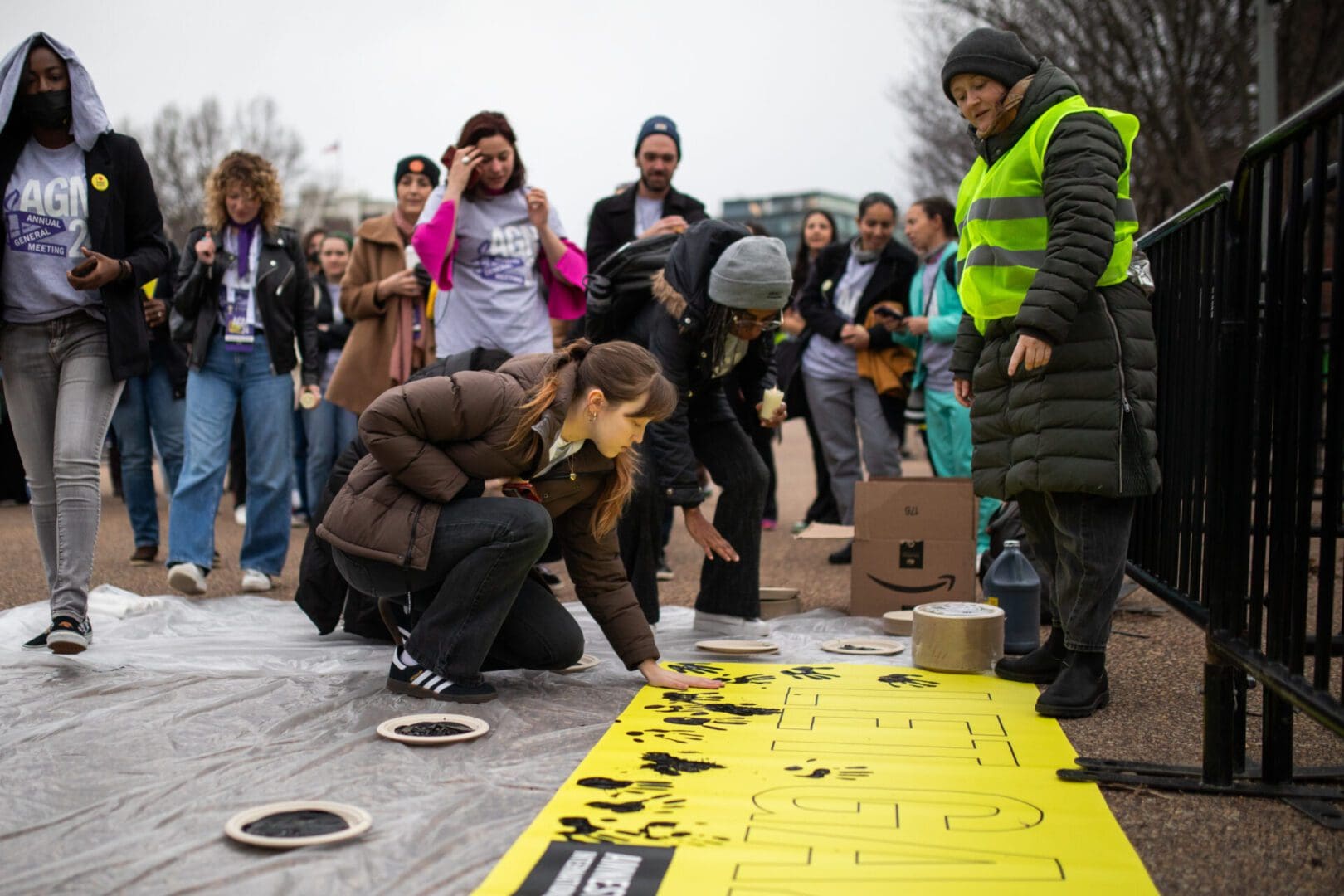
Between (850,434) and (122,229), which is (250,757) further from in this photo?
(850,434)

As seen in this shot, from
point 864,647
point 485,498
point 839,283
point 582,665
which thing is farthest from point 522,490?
point 839,283

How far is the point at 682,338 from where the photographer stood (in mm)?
4395

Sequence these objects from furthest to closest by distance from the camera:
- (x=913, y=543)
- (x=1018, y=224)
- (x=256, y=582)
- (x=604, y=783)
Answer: (x=256, y=582), (x=913, y=543), (x=1018, y=224), (x=604, y=783)

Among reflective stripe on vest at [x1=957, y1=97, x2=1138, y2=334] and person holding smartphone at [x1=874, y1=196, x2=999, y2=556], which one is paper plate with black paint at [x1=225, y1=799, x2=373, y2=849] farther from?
person holding smartphone at [x1=874, y1=196, x2=999, y2=556]

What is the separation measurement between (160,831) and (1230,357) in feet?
Result: 7.68

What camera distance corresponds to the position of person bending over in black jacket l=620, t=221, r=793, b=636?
4.25m

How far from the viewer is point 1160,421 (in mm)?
3910

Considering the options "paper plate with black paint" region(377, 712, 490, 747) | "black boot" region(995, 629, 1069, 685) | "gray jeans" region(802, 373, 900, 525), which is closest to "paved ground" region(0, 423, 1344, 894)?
"black boot" region(995, 629, 1069, 685)

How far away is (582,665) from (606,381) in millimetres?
1084

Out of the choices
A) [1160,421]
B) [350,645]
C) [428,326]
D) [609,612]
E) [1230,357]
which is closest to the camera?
[1230,357]

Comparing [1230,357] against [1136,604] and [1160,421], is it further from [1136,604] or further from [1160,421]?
[1136,604]

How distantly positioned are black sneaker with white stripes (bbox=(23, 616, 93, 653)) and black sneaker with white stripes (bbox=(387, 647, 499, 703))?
3.19 ft

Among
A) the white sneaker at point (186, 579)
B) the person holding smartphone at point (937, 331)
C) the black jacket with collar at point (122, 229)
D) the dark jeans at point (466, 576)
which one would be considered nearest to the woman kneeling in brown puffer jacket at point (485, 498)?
Result: the dark jeans at point (466, 576)

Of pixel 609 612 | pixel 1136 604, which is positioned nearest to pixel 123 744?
pixel 609 612
